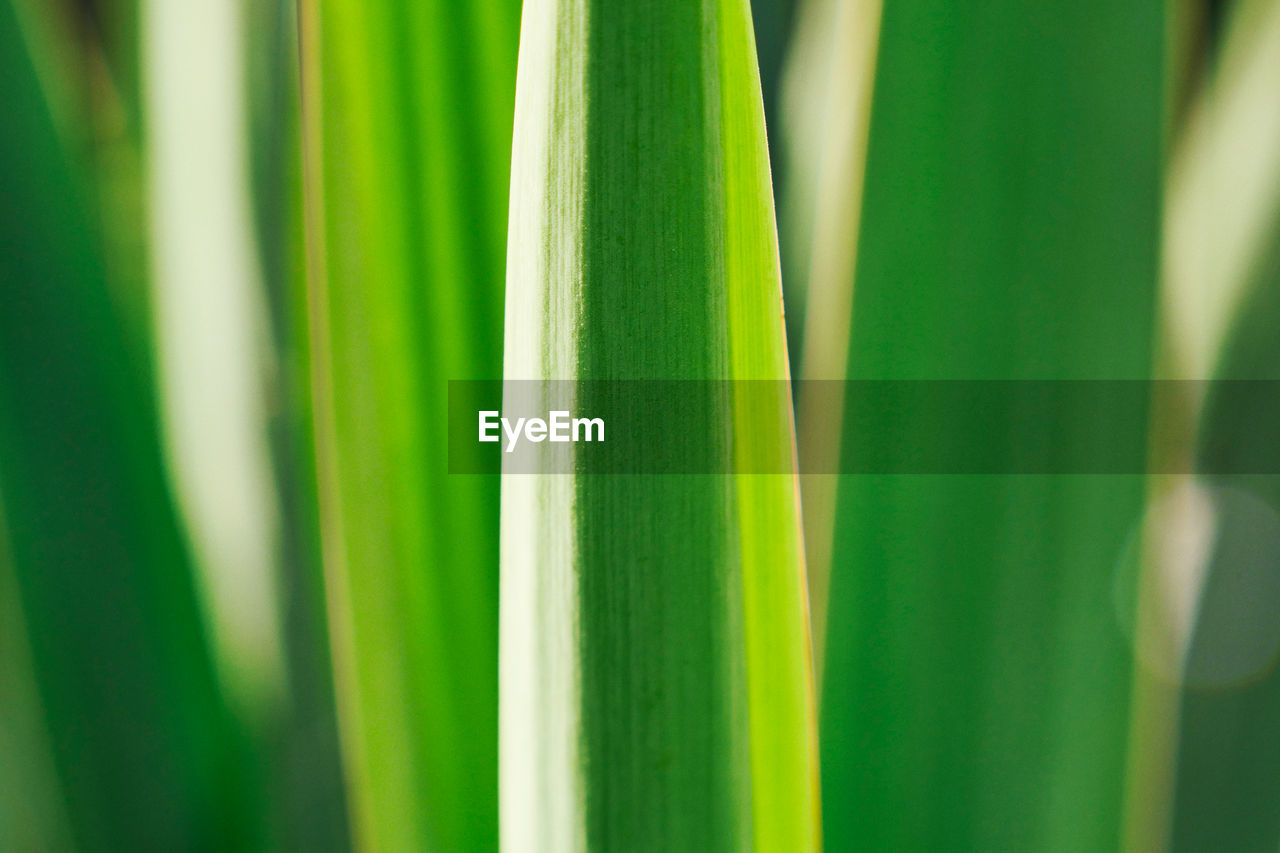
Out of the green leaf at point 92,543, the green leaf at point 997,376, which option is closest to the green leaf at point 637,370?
the green leaf at point 997,376

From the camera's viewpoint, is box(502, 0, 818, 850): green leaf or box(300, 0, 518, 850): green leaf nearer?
box(502, 0, 818, 850): green leaf

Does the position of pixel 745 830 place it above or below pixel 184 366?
below

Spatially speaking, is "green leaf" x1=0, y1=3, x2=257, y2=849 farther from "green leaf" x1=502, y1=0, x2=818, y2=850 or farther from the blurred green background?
"green leaf" x1=502, y1=0, x2=818, y2=850

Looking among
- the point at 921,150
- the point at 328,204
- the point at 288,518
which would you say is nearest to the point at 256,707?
the point at 288,518

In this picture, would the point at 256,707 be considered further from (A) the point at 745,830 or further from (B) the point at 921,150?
(B) the point at 921,150

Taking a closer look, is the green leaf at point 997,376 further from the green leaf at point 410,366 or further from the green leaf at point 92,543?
the green leaf at point 92,543

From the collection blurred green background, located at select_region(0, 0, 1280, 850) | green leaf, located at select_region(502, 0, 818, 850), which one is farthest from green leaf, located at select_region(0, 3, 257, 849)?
green leaf, located at select_region(502, 0, 818, 850)

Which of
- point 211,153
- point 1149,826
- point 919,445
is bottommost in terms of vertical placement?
point 1149,826

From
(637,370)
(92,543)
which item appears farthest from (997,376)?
(92,543)
